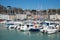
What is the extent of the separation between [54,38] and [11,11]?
A: 19.8 ft

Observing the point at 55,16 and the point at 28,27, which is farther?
the point at 55,16

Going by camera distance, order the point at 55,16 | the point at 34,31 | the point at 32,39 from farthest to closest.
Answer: the point at 55,16
the point at 34,31
the point at 32,39

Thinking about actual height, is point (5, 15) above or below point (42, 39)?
above

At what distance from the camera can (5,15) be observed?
1015 centimetres

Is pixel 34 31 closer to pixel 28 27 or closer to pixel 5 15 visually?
pixel 28 27

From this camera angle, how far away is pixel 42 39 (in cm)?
469

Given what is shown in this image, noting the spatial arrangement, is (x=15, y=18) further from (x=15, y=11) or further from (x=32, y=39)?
(x=32, y=39)

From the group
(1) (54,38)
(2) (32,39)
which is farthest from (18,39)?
(1) (54,38)

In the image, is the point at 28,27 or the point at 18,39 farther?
the point at 28,27

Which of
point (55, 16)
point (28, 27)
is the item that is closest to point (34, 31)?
point (28, 27)

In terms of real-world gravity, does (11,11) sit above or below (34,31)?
above

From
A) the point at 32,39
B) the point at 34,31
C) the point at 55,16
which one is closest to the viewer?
the point at 32,39

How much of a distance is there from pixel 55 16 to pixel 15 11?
2402 mm

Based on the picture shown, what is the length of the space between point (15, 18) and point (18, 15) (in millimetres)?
274
